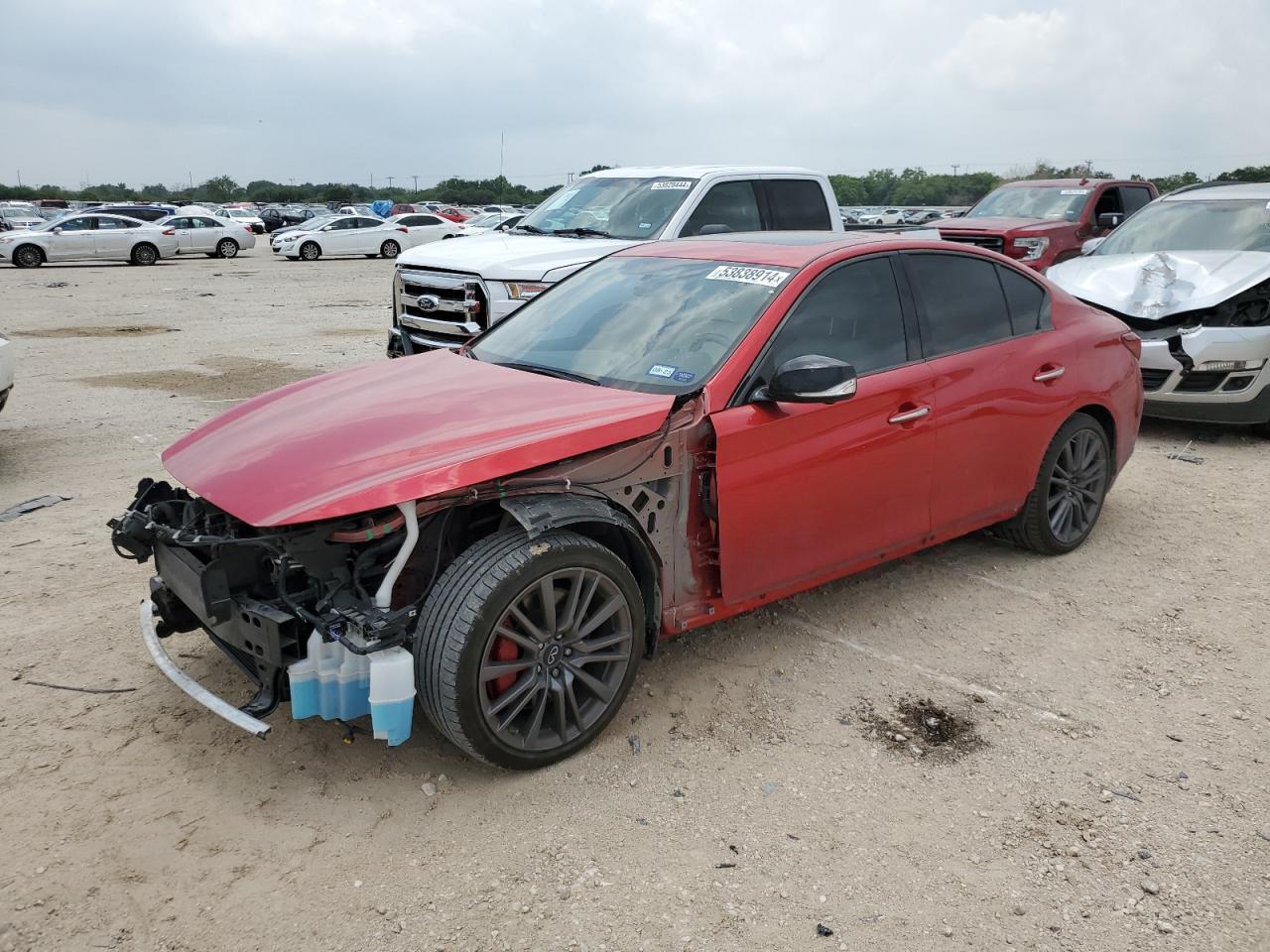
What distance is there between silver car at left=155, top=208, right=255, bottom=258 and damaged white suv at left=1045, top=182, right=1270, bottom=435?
88.1 feet

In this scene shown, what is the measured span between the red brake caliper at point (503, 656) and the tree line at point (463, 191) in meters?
48.4

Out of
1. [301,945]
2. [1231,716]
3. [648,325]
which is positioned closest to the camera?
[301,945]

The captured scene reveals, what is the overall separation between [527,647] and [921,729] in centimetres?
154

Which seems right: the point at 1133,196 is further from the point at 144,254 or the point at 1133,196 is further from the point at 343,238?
the point at 144,254

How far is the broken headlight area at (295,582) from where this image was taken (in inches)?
122

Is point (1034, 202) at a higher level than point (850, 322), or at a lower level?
higher

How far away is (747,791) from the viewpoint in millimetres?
3348

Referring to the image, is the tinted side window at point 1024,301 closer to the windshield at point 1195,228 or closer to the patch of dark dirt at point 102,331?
the windshield at point 1195,228

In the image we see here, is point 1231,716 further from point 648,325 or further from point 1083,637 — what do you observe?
point 648,325

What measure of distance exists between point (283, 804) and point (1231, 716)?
3435 mm

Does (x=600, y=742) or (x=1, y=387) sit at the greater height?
(x=1, y=387)

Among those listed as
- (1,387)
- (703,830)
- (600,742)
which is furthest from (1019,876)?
(1,387)

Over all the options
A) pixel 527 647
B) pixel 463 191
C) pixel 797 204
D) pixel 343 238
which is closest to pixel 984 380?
pixel 527 647

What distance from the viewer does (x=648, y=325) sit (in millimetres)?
4215
